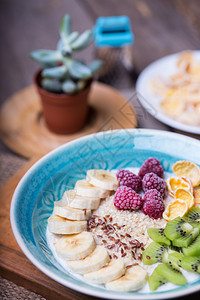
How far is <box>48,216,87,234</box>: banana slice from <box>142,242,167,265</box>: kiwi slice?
0.17m

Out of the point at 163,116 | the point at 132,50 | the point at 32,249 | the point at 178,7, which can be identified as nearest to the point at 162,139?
the point at 163,116

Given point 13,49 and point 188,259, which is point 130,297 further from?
point 13,49

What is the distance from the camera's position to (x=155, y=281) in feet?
2.56

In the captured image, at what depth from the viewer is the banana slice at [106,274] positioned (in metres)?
0.78

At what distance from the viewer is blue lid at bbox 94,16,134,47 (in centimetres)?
158

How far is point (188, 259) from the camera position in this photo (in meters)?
0.81

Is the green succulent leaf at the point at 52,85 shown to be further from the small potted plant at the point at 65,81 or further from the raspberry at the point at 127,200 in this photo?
the raspberry at the point at 127,200

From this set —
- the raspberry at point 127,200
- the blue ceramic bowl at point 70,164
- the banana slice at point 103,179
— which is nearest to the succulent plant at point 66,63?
the blue ceramic bowl at point 70,164

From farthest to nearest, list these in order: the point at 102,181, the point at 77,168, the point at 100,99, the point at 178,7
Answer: the point at 178,7 < the point at 100,99 < the point at 77,168 < the point at 102,181

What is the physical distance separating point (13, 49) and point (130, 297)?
1.71 m

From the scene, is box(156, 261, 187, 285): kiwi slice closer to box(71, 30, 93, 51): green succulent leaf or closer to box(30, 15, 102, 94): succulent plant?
box(30, 15, 102, 94): succulent plant

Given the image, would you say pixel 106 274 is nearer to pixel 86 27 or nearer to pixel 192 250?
pixel 192 250

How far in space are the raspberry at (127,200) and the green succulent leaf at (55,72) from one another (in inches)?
21.9

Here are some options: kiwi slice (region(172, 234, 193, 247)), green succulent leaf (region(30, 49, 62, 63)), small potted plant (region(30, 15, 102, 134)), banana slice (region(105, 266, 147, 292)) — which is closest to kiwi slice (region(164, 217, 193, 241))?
kiwi slice (region(172, 234, 193, 247))
